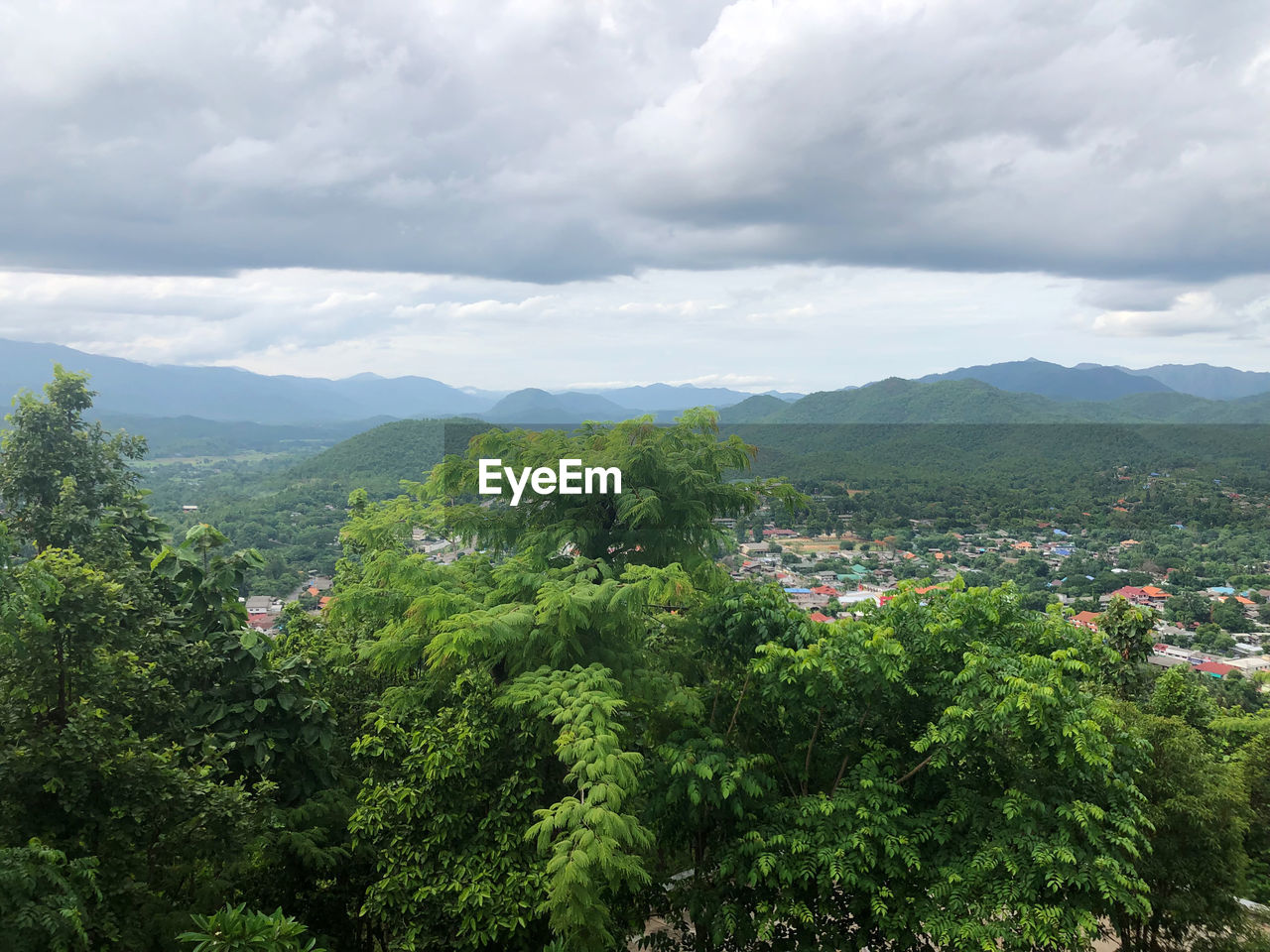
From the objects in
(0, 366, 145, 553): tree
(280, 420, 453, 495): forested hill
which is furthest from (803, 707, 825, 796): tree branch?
(280, 420, 453, 495): forested hill

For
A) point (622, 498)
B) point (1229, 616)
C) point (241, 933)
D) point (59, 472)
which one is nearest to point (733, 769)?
point (622, 498)

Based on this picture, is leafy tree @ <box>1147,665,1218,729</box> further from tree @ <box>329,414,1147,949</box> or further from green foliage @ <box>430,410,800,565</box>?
green foliage @ <box>430,410,800,565</box>

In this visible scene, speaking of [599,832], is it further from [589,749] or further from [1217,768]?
[1217,768]

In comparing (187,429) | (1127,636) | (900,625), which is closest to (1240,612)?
(1127,636)

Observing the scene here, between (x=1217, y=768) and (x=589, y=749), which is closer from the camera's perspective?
(x=589, y=749)

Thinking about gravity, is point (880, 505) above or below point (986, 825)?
below

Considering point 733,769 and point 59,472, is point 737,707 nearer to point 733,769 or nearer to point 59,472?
point 733,769

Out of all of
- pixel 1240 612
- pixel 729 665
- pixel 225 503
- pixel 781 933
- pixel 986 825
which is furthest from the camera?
pixel 225 503

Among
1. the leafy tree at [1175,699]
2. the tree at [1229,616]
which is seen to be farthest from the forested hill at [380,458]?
the leafy tree at [1175,699]

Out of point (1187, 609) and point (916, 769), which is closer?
point (916, 769)

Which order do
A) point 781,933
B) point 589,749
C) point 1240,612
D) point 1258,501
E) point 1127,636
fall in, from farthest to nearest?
point 1258,501 → point 1240,612 → point 1127,636 → point 781,933 → point 589,749

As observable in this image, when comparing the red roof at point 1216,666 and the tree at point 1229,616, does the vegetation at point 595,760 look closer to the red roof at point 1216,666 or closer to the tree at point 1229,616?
the red roof at point 1216,666
